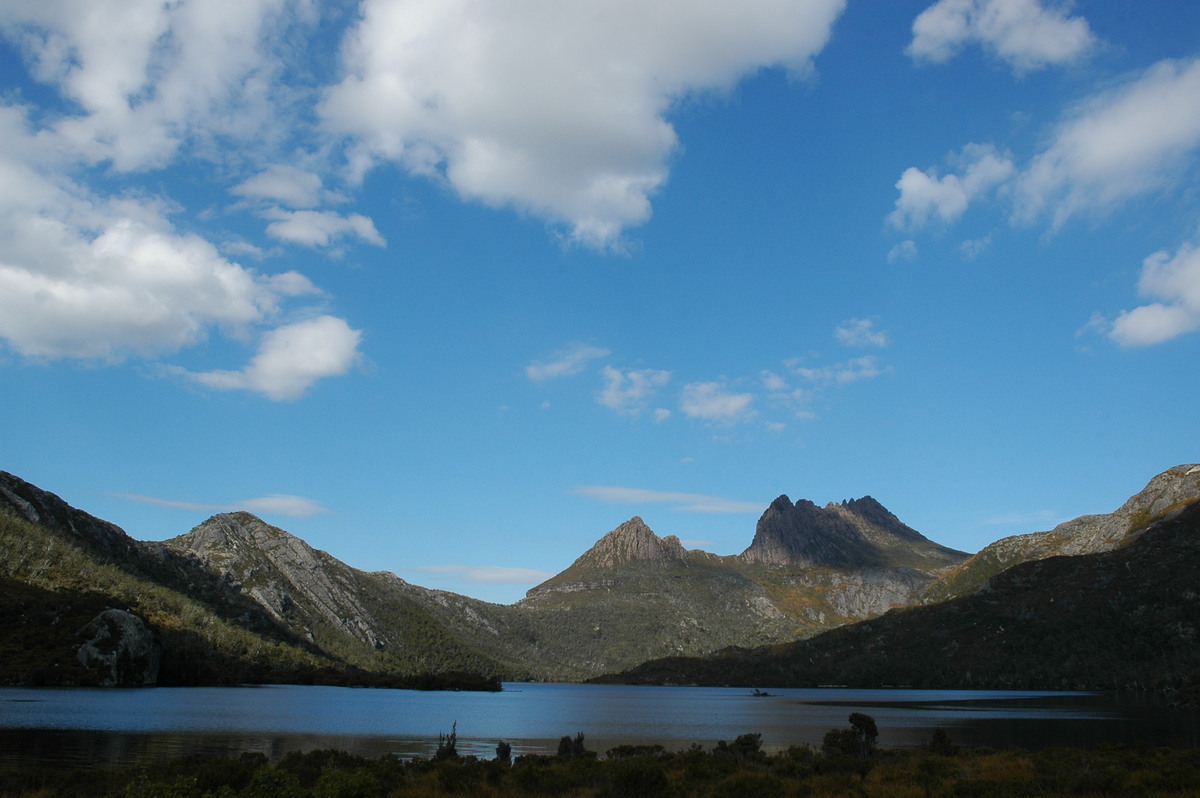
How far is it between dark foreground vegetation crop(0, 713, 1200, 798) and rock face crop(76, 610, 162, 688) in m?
131

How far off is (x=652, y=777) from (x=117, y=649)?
155 meters

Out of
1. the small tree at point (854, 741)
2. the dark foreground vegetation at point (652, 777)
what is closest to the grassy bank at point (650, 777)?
the dark foreground vegetation at point (652, 777)

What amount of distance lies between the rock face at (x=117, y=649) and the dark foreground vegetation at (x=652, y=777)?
130980 millimetres

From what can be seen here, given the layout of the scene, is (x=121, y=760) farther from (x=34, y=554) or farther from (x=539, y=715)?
(x=34, y=554)

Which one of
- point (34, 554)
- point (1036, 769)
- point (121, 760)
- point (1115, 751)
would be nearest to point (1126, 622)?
point (1115, 751)

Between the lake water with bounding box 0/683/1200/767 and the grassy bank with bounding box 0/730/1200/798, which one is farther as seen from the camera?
the lake water with bounding box 0/683/1200/767

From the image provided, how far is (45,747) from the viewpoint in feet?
147

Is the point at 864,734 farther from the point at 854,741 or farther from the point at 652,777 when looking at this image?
the point at 652,777

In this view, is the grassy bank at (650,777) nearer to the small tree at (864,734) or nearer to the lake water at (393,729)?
the small tree at (864,734)

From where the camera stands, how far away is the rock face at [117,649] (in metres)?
139

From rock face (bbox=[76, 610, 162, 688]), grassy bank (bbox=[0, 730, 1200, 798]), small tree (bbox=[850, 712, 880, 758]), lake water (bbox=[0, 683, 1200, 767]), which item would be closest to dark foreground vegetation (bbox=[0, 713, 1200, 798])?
grassy bank (bbox=[0, 730, 1200, 798])

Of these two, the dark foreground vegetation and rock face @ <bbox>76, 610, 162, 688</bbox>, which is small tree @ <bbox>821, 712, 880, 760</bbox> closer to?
the dark foreground vegetation

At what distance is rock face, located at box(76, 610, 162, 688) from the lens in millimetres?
139250

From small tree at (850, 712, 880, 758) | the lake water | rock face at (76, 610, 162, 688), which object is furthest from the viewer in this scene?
rock face at (76, 610, 162, 688)
